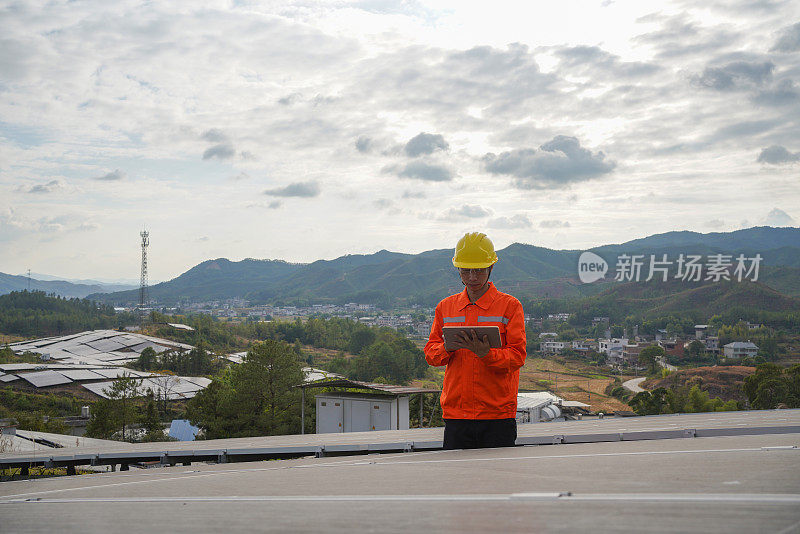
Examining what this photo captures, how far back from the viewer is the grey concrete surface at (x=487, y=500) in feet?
6.04

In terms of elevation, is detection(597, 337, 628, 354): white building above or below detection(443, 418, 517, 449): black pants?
below

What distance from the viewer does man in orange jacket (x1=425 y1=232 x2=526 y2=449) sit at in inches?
208

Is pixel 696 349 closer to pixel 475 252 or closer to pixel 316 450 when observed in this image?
pixel 316 450

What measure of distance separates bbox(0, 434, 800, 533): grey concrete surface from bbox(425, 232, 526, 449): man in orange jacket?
3.19 ft

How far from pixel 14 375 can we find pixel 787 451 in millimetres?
72258

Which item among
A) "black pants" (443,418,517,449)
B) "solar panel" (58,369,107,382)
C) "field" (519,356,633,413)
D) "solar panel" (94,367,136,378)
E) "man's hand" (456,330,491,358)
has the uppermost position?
"man's hand" (456,330,491,358)

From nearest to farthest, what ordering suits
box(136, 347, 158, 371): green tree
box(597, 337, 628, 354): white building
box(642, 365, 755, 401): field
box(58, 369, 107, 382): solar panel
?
box(642, 365, 755, 401): field → box(58, 369, 107, 382): solar panel → box(136, 347, 158, 371): green tree → box(597, 337, 628, 354): white building

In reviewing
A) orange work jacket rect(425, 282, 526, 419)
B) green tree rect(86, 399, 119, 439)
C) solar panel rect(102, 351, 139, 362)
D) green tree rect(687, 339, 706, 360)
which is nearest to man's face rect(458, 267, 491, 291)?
orange work jacket rect(425, 282, 526, 419)

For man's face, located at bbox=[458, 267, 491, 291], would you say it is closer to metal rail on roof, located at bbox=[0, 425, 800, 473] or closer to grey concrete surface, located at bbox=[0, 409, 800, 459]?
metal rail on roof, located at bbox=[0, 425, 800, 473]

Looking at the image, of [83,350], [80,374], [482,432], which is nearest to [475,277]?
[482,432]

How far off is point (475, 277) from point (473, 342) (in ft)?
2.69

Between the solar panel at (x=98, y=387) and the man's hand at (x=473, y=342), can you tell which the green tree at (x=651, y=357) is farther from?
the man's hand at (x=473, y=342)

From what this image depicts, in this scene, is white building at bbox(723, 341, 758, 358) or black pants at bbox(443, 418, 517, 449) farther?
white building at bbox(723, 341, 758, 358)

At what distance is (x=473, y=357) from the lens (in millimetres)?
5312
